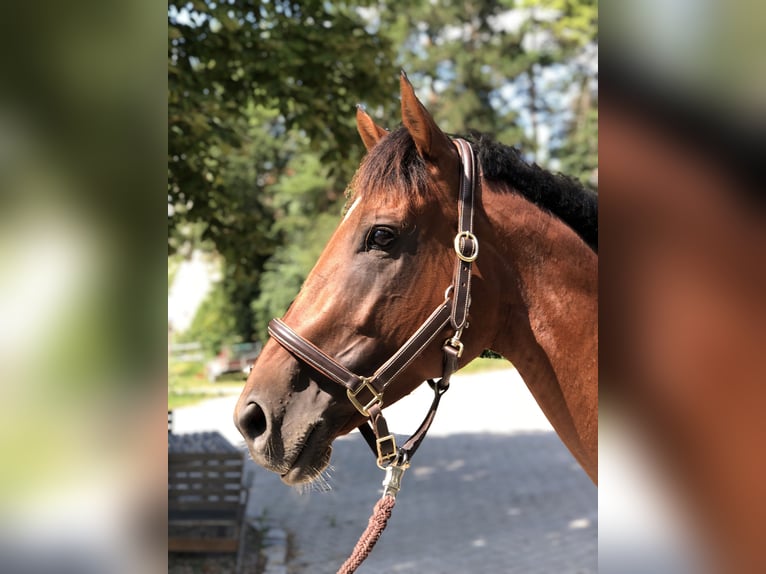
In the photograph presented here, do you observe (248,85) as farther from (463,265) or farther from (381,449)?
(381,449)

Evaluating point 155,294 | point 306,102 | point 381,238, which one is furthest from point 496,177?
point 306,102

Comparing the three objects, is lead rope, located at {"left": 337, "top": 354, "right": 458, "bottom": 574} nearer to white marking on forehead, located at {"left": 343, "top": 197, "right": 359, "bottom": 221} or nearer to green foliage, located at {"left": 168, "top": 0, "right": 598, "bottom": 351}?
white marking on forehead, located at {"left": 343, "top": 197, "right": 359, "bottom": 221}

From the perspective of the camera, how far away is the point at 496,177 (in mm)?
1926

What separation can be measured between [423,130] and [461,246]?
0.33 meters

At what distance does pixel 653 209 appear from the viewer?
0.91 meters

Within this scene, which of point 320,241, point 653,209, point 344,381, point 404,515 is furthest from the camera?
point 320,241

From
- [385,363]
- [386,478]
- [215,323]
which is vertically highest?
[215,323]

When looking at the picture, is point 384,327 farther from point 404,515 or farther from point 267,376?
point 404,515

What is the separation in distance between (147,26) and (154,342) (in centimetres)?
53

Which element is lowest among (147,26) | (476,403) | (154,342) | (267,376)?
(154,342)

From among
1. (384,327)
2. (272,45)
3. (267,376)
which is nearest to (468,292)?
(384,327)

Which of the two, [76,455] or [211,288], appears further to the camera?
[211,288]

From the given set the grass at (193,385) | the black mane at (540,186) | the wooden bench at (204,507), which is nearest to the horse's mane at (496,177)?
the black mane at (540,186)

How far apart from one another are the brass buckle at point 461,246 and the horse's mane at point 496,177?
15 cm
